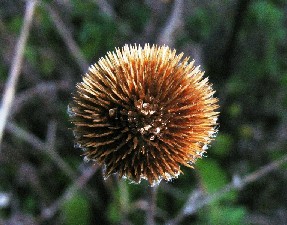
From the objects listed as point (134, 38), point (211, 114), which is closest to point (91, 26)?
point (134, 38)

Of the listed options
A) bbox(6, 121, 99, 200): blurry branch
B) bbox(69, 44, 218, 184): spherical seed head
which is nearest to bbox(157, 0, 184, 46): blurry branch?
bbox(6, 121, 99, 200): blurry branch

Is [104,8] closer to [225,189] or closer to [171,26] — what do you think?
[171,26]

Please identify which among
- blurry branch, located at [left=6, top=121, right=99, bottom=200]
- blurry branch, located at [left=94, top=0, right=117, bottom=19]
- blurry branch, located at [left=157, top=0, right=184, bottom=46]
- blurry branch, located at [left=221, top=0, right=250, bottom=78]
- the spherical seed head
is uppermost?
blurry branch, located at [left=221, top=0, right=250, bottom=78]

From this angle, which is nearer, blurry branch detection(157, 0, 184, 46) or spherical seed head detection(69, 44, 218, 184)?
spherical seed head detection(69, 44, 218, 184)

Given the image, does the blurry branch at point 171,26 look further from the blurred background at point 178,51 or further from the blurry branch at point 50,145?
the blurry branch at point 50,145

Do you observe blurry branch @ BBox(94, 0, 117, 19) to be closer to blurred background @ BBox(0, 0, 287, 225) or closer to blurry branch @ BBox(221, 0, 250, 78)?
blurred background @ BBox(0, 0, 287, 225)

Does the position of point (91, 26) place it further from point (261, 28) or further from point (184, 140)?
point (184, 140)

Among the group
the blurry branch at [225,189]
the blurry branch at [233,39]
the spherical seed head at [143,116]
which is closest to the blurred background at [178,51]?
the blurry branch at [233,39]

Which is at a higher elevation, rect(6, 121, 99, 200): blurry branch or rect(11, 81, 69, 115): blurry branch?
rect(11, 81, 69, 115): blurry branch
